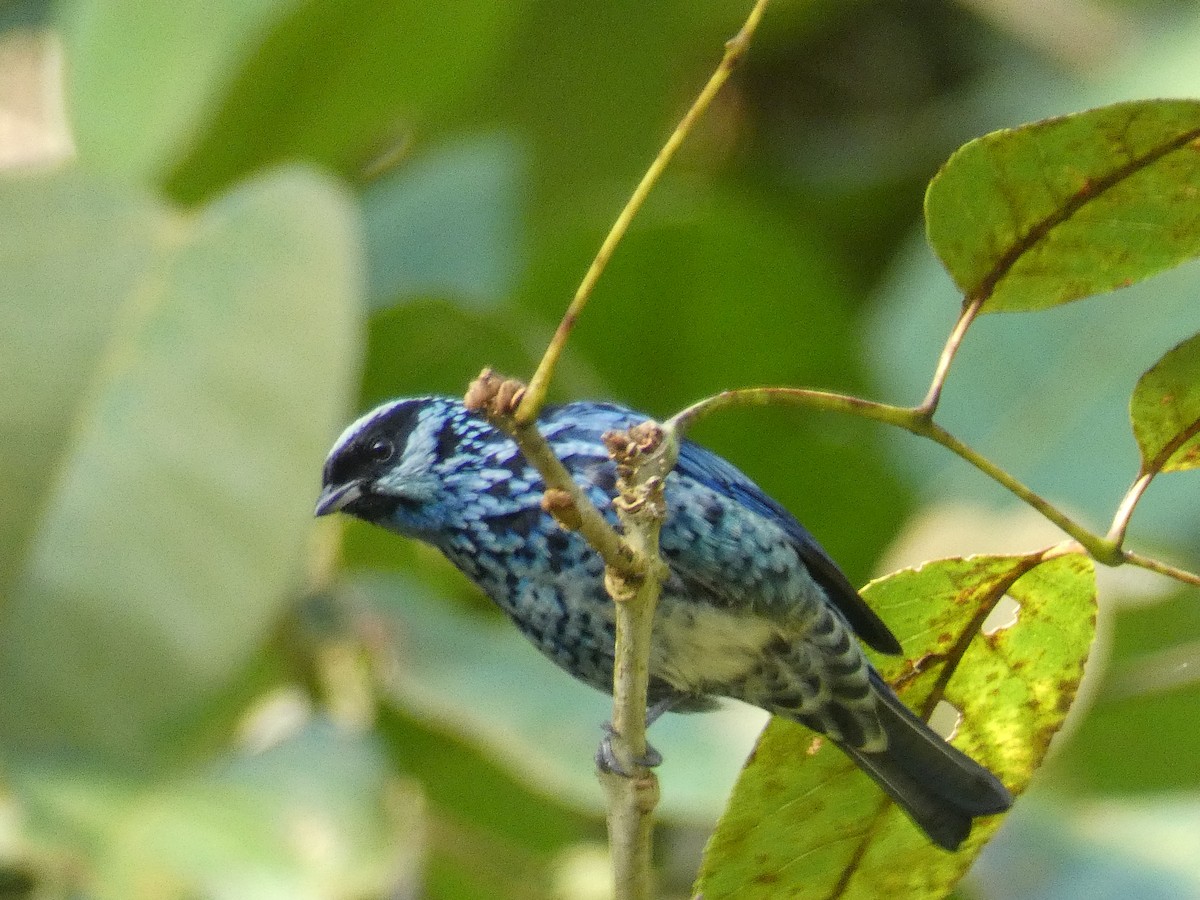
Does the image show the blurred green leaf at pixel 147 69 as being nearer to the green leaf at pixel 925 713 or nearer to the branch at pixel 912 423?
the green leaf at pixel 925 713

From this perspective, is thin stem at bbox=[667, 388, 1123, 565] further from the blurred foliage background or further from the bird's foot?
the blurred foliage background

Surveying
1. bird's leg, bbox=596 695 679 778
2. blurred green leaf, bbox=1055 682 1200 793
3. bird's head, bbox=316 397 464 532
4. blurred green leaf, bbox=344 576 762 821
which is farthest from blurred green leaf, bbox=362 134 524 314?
bird's leg, bbox=596 695 679 778

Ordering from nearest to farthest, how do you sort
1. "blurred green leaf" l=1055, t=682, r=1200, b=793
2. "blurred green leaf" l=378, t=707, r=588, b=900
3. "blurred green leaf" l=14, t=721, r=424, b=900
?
1. "blurred green leaf" l=14, t=721, r=424, b=900
2. "blurred green leaf" l=378, t=707, r=588, b=900
3. "blurred green leaf" l=1055, t=682, r=1200, b=793

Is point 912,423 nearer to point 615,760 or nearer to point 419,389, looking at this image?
point 615,760

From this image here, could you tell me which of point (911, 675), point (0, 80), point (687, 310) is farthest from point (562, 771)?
point (0, 80)

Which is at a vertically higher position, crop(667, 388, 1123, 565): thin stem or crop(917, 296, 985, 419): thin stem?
crop(917, 296, 985, 419): thin stem

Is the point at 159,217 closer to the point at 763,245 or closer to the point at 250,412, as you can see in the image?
the point at 250,412

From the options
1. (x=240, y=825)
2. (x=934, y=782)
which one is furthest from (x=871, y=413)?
(x=240, y=825)

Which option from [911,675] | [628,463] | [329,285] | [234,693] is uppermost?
[628,463]
